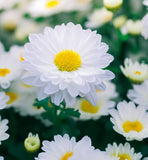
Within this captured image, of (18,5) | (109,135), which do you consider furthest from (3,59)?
(18,5)

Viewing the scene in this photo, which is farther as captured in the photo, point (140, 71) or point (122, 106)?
point (140, 71)

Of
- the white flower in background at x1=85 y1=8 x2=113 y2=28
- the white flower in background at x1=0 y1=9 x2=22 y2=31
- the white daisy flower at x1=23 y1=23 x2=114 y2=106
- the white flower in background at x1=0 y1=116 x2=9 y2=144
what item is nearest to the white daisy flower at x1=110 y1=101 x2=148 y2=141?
the white daisy flower at x1=23 y1=23 x2=114 y2=106

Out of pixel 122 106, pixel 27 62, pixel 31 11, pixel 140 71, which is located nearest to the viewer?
pixel 27 62

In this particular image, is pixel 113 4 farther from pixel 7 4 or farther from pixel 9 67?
pixel 7 4

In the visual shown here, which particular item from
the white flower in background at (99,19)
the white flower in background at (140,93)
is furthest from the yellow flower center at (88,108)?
the white flower in background at (99,19)

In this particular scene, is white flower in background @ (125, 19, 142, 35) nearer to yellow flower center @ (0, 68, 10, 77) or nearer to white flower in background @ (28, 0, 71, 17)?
white flower in background @ (28, 0, 71, 17)

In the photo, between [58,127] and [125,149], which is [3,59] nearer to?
[58,127]
